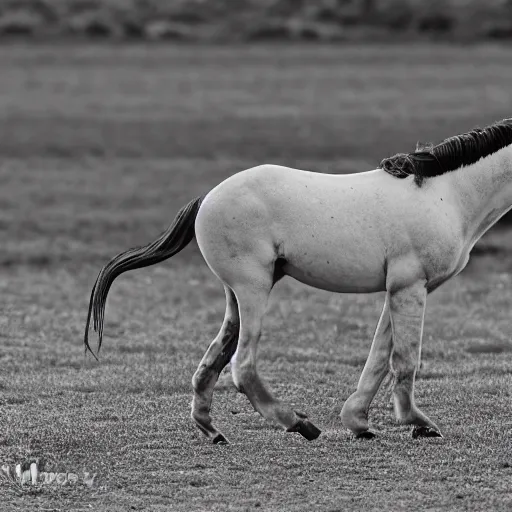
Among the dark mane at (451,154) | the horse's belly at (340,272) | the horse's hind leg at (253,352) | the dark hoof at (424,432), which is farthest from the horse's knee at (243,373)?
the dark mane at (451,154)

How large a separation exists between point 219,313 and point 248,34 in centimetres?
4164

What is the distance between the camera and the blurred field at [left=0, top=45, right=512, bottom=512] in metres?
6.22

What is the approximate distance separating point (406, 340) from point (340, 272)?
Answer: 23.1 inches

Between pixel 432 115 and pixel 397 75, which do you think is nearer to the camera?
pixel 432 115

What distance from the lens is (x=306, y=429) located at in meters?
6.90

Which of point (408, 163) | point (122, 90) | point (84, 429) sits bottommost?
point (122, 90)

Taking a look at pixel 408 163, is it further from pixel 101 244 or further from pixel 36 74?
pixel 36 74

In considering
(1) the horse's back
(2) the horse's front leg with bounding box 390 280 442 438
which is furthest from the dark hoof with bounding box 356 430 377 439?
(1) the horse's back

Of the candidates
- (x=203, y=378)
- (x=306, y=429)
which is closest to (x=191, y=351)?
(x=203, y=378)

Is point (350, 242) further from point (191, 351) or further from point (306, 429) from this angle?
point (191, 351)

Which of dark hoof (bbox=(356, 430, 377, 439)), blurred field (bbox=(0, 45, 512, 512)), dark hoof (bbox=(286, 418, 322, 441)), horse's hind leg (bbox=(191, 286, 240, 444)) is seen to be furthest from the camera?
dark hoof (bbox=(356, 430, 377, 439))

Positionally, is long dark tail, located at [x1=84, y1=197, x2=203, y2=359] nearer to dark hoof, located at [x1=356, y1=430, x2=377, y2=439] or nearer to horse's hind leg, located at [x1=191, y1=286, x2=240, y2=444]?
horse's hind leg, located at [x1=191, y1=286, x2=240, y2=444]

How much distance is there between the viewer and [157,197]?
21.9m

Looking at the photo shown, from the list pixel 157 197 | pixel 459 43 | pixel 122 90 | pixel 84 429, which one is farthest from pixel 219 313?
pixel 459 43
